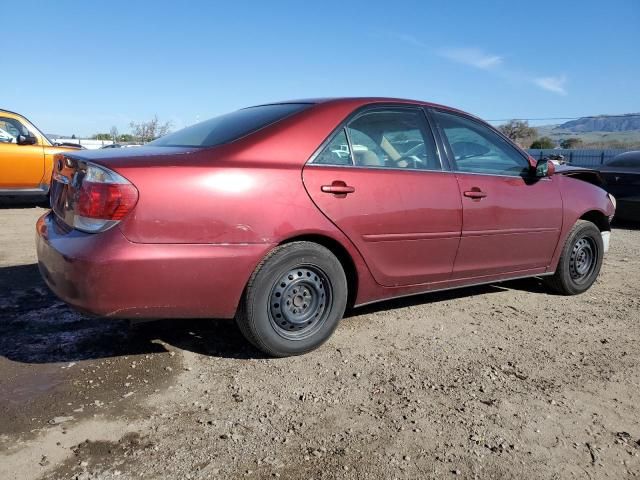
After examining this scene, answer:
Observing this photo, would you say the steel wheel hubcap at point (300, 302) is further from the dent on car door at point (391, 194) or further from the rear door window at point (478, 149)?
the rear door window at point (478, 149)

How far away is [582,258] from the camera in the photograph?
492 centimetres

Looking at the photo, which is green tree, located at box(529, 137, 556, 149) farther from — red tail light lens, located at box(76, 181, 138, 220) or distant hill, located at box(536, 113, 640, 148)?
red tail light lens, located at box(76, 181, 138, 220)

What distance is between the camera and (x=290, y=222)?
300 centimetres

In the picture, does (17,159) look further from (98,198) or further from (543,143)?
(543,143)

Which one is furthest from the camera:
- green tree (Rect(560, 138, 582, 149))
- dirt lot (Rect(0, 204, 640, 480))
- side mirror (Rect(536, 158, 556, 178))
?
green tree (Rect(560, 138, 582, 149))

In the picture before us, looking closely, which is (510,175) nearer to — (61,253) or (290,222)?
(290,222)

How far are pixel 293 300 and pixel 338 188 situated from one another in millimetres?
715

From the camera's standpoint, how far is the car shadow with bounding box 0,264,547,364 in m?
3.25

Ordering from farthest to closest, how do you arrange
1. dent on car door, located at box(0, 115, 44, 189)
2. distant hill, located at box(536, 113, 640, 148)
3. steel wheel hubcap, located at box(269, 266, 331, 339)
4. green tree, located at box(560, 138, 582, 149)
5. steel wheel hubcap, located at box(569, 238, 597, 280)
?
1. green tree, located at box(560, 138, 582, 149)
2. distant hill, located at box(536, 113, 640, 148)
3. dent on car door, located at box(0, 115, 44, 189)
4. steel wheel hubcap, located at box(569, 238, 597, 280)
5. steel wheel hubcap, located at box(269, 266, 331, 339)

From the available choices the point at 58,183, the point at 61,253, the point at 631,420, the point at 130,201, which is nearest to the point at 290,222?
the point at 130,201

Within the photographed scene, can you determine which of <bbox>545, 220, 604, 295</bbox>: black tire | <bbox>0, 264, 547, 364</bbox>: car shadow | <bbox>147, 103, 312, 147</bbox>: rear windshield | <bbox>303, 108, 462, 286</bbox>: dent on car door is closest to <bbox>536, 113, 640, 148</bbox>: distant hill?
<bbox>545, 220, 604, 295</bbox>: black tire

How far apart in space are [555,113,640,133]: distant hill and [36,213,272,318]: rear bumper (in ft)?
110

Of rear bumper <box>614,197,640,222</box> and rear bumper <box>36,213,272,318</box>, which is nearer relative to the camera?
rear bumper <box>36,213,272,318</box>

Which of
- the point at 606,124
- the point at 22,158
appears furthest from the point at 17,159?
the point at 606,124
